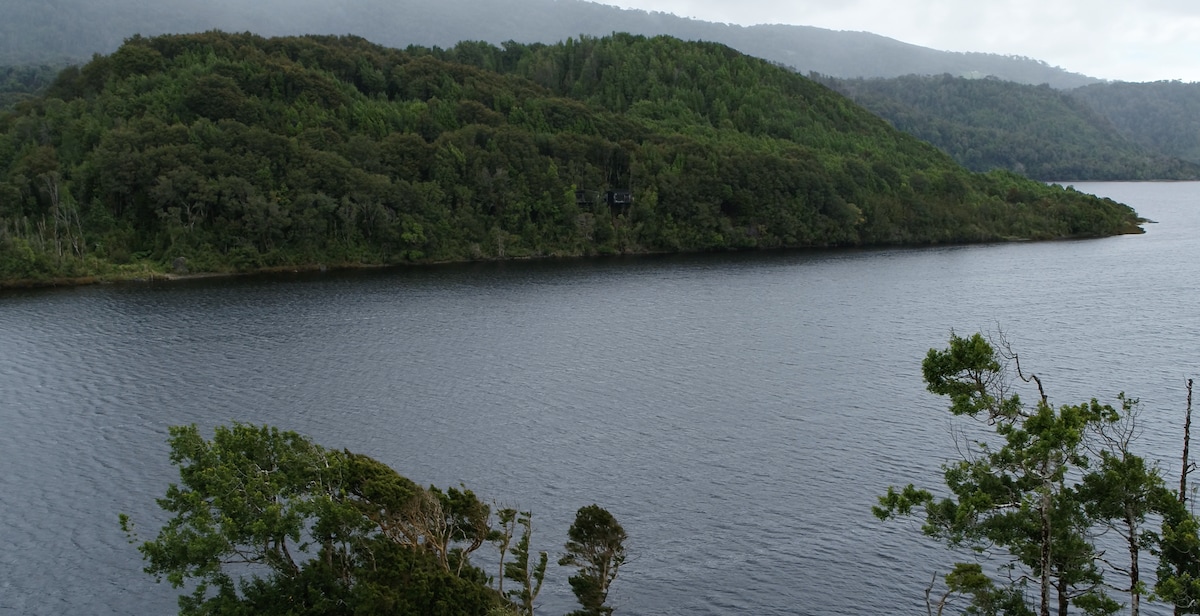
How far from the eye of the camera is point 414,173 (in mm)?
96812

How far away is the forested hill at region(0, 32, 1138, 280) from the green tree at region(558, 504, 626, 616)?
7035 centimetres

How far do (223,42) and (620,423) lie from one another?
308 ft

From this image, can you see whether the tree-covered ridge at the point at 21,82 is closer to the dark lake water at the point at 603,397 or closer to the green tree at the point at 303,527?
the dark lake water at the point at 603,397

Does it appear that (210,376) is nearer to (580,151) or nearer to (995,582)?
(995,582)

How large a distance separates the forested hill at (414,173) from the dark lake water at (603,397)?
10.3 m

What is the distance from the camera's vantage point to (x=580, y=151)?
106m

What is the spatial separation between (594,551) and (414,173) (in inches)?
3171

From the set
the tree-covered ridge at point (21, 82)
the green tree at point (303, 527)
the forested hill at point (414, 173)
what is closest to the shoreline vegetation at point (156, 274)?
the forested hill at point (414, 173)

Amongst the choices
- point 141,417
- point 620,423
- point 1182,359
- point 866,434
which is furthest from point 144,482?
point 1182,359

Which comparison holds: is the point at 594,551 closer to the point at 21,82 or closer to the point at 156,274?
the point at 156,274

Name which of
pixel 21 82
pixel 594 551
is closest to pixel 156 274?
pixel 594 551

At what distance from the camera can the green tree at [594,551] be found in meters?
20.7

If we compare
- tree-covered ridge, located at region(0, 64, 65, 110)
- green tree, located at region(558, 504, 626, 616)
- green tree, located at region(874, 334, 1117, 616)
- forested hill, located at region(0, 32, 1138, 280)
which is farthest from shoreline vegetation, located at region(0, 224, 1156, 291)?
green tree, located at region(874, 334, 1117, 616)

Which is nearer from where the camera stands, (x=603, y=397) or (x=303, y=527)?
(x=303, y=527)
